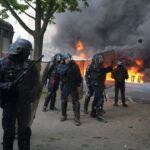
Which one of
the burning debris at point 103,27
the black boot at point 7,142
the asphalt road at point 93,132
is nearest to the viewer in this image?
the black boot at point 7,142

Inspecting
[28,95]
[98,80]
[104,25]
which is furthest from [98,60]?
[104,25]

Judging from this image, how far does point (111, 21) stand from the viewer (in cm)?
3006

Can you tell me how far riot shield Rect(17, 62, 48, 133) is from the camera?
13.6 feet

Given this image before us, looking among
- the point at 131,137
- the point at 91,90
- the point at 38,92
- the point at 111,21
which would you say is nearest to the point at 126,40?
the point at 111,21

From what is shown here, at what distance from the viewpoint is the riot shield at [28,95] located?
413cm

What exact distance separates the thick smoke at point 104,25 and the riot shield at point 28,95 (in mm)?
24124

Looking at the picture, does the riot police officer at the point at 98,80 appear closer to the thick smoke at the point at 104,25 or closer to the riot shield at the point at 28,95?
the riot shield at the point at 28,95

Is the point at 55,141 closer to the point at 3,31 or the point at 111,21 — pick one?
the point at 3,31

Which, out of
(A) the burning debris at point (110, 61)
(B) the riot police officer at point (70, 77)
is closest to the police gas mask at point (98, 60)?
(B) the riot police officer at point (70, 77)

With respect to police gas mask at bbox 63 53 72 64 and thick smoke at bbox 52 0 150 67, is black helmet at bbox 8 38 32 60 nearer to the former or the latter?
police gas mask at bbox 63 53 72 64

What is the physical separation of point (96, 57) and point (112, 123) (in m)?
1.64

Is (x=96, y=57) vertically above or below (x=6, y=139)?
above

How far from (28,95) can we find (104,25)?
26557 millimetres

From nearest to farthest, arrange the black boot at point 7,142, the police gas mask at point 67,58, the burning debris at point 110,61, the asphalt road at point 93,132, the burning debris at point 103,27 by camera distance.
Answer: the black boot at point 7,142 → the asphalt road at point 93,132 → the police gas mask at point 67,58 → the burning debris at point 110,61 → the burning debris at point 103,27
